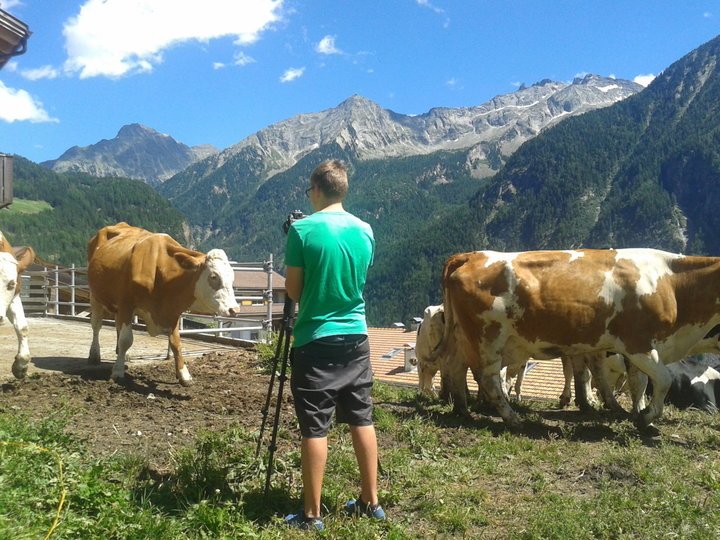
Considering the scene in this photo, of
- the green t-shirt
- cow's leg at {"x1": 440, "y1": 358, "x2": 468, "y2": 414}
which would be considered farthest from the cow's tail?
the green t-shirt

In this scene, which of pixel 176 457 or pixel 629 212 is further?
pixel 629 212

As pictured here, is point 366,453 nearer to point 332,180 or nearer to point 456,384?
point 332,180

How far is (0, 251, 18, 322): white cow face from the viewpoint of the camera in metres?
6.85

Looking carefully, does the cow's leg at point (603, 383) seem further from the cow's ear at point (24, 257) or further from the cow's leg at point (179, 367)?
the cow's ear at point (24, 257)

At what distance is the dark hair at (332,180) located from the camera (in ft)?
13.0

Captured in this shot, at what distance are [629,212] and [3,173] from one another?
139m

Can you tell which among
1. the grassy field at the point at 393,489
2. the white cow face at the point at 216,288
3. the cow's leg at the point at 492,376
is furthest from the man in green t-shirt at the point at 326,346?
the white cow face at the point at 216,288

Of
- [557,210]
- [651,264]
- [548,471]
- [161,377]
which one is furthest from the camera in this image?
[557,210]

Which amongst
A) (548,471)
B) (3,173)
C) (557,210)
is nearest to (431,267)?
(557,210)

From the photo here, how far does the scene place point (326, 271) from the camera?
3793 mm

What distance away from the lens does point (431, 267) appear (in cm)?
A: 14075

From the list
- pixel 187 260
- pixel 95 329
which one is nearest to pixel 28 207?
pixel 95 329

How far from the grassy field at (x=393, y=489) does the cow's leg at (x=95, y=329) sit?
347 centimetres

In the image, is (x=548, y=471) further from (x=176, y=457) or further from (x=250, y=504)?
(x=176, y=457)
